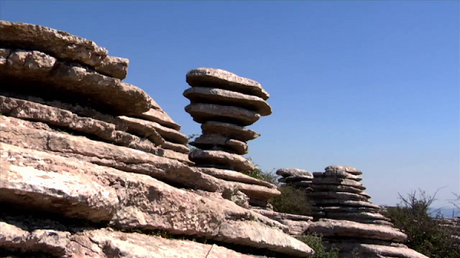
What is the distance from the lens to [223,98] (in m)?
14.0

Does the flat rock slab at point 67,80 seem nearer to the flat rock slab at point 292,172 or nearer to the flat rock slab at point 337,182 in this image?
the flat rock slab at point 337,182

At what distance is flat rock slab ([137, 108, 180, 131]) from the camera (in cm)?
1357

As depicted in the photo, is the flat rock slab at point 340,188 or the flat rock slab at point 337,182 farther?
the flat rock slab at point 337,182

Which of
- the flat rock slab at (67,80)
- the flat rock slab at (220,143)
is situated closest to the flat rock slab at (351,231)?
the flat rock slab at (220,143)

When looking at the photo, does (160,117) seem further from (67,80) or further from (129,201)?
(129,201)

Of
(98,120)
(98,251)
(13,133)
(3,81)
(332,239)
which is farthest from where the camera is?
(332,239)

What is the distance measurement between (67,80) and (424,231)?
17108 millimetres

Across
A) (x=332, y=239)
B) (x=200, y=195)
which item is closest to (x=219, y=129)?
(x=332, y=239)

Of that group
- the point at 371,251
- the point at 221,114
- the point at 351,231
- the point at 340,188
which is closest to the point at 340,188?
the point at 340,188

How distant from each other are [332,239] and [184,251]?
9.30 metres

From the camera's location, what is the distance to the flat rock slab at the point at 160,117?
44.5 ft

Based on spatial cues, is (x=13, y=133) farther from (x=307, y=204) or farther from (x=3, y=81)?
(x=307, y=204)

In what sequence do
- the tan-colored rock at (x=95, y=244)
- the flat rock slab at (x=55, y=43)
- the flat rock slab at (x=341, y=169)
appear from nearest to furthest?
the tan-colored rock at (x=95, y=244) → the flat rock slab at (x=55, y=43) → the flat rock slab at (x=341, y=169)

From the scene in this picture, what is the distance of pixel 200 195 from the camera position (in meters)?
6.98
